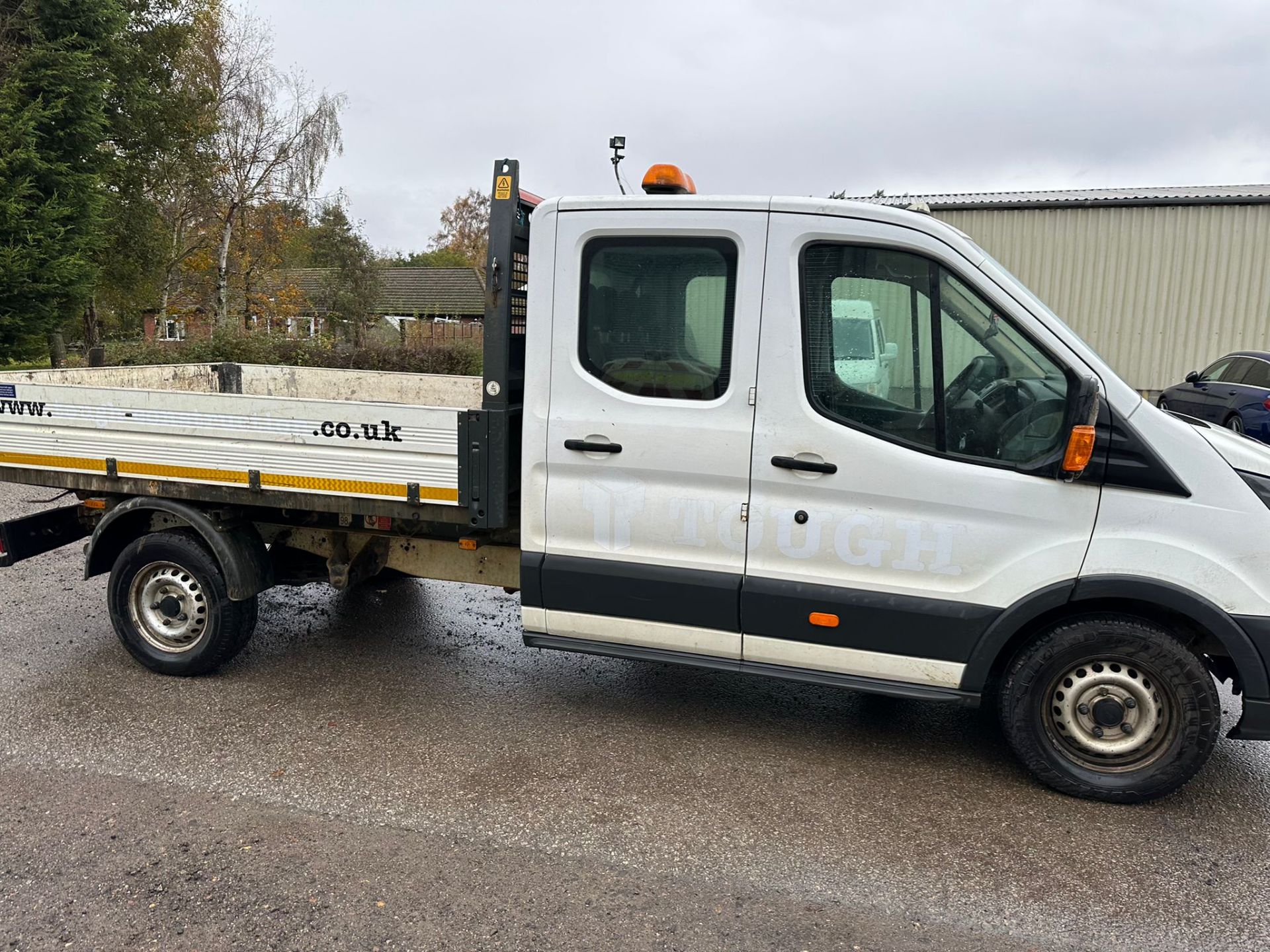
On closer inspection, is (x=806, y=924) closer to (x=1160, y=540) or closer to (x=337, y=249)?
(x=1160, y=540)

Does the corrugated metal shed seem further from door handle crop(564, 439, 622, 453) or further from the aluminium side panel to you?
the aluminium side panel

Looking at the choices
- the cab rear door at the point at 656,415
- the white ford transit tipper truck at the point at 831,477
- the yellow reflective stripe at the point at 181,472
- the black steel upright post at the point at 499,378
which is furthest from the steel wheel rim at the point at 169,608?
the cab rear door at the point at 656,415

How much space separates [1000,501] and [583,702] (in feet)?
7.50

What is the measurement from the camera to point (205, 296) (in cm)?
Result: 3278

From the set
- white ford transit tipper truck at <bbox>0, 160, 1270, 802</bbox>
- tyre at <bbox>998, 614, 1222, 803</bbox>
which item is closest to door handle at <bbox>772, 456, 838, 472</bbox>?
white ford transit tipper truck at <bbox>0, 160, 1270, 802</bbox>

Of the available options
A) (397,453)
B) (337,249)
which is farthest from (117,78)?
(397,453)

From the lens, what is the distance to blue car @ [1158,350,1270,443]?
458 inches

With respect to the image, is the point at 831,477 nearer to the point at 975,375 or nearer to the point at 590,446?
the point at 975,375

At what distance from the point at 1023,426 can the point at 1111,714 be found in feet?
4.02

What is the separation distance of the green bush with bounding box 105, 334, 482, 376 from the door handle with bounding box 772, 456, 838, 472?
13.2 m

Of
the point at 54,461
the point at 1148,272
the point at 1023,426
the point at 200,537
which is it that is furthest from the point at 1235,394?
the point at 54,461

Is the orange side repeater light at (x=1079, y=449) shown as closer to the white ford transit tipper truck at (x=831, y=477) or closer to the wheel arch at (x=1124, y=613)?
the white ford transit tipper truck at (x=831, y=477)

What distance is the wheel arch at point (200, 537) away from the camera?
4605 millimetres

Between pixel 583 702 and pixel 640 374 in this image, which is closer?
pixel 640 374
